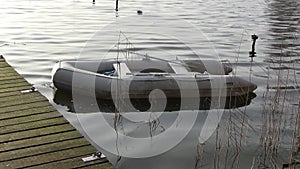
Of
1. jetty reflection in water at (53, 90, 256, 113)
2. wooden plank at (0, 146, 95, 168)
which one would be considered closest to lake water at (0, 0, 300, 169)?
jetty reflection in water at (53, 90, 256, 113)

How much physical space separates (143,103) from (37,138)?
359 cm

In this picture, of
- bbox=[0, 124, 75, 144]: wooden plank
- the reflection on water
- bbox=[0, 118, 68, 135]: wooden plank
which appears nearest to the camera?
bbox=[0, 124, 75, 144]: wooden plank

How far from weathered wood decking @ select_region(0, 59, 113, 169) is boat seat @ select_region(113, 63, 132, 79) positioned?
239 centimetres

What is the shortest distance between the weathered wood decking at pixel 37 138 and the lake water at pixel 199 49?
45.2 inches

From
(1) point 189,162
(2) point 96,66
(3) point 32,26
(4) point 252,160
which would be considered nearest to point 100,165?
(1) point 189,162

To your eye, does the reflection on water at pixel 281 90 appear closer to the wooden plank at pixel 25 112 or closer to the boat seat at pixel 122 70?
the boat seat at pixel 122 70

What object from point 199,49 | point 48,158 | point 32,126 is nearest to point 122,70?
point 32,126

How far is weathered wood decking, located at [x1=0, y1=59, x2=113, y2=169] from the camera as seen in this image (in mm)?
3674

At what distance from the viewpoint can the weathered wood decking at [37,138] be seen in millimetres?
3674

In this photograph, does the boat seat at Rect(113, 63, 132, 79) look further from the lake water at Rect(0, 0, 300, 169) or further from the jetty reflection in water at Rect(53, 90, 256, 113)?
the lake water at Rect(0, 0, 300, 169)

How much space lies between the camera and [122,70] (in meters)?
7.74

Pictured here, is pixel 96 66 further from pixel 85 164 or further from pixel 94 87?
pixel 85 164

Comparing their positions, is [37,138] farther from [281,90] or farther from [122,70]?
[281,90]

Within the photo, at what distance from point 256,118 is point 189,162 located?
2.13m
